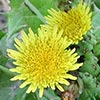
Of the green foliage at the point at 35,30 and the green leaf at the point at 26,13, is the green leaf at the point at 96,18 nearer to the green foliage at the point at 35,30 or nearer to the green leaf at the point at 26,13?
the green foliage at the point at 35,30

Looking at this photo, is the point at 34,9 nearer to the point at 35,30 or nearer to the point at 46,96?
the point at 35,30

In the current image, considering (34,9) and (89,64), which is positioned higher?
(34,9)

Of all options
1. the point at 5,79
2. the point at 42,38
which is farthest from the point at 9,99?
the point at 42,38

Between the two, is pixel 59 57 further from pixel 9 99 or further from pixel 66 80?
pixel 9 99

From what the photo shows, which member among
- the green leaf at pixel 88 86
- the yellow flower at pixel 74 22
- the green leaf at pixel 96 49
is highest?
the yellow flower at pixel 74 22

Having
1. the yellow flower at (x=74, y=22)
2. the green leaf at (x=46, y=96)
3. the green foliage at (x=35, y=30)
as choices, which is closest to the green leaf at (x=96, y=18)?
the green foliage at (x=35, y=30)

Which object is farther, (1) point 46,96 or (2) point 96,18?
(2) point 96,18

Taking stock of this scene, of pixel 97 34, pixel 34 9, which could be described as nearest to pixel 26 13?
pixel 34 9
